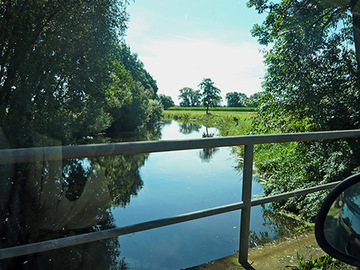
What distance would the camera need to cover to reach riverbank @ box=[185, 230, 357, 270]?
2.37 m

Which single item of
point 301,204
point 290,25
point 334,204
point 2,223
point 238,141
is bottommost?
point 2,223

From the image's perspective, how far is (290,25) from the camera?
7.95 metres

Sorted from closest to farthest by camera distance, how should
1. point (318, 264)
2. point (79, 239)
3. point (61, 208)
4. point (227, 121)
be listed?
point (79, 239)
point (318, 264)
point (61, 208)
point (227, 121)

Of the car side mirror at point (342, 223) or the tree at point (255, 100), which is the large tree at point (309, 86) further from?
the car side mirror at point (342, 223)

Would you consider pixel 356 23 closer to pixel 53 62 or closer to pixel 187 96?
pixel 53 62

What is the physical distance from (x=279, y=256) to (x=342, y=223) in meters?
1.67

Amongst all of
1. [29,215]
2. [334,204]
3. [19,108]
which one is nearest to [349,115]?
[334,204]

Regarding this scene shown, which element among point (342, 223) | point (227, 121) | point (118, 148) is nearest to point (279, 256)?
point (342, 223)

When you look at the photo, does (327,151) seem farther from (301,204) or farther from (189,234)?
(189,234)

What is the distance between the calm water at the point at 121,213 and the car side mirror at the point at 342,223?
4.78 meters

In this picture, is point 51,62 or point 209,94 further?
point 209,94

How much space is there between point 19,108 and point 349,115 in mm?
10805

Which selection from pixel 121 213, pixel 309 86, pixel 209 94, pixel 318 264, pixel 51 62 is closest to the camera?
pixel 318 264

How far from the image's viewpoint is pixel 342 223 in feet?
3.48
